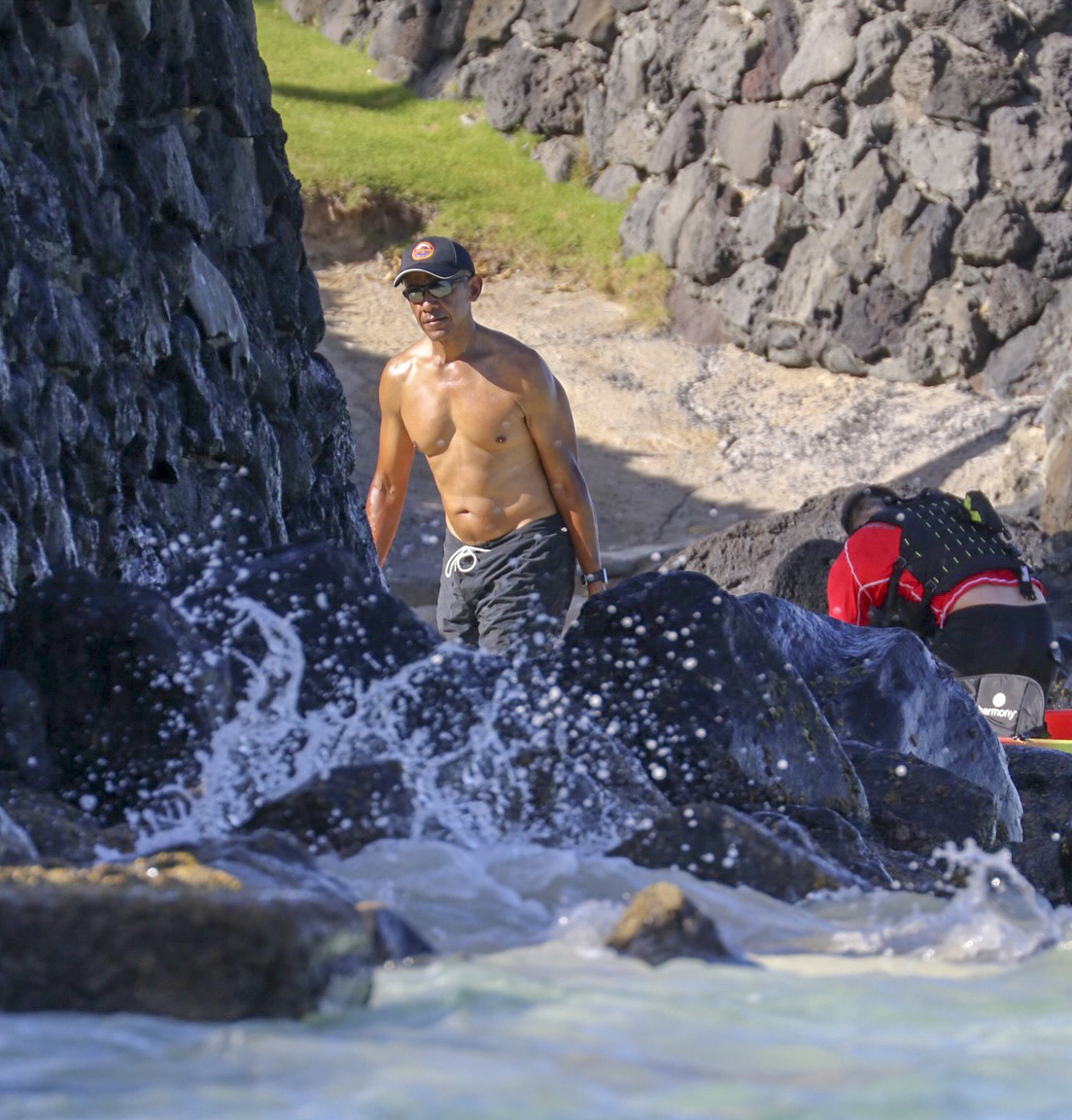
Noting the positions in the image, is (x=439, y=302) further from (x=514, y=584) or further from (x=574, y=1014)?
(x=574, y=1014)

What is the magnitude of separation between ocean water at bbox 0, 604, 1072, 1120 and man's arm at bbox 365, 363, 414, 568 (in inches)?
83.9

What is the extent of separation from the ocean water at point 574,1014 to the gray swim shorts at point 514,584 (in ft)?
5.31

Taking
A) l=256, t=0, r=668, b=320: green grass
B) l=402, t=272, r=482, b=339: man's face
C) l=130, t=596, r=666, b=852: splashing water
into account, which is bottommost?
l=256, t=0, r=668, b=320: green grass

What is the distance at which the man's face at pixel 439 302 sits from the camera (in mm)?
5457

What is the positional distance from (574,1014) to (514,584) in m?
3.15

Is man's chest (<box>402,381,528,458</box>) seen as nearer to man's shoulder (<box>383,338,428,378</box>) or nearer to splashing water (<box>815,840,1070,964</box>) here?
man's shoulder (<box>383,338,428,378</box>)

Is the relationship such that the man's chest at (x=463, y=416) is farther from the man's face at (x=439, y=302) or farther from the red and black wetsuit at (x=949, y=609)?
the red and black wetsuit at (x=949, y=609)

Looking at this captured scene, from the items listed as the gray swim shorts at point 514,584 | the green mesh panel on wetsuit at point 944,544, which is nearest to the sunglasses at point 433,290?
the gray swim shorts at point 514,584

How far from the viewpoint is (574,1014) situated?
2.44m

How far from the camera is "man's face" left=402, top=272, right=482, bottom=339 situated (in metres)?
5.46

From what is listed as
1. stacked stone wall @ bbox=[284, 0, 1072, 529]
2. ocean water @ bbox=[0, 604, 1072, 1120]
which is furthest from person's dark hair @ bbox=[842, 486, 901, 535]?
stacked stone wall @ bbox=[284, 0, 1072, 529]

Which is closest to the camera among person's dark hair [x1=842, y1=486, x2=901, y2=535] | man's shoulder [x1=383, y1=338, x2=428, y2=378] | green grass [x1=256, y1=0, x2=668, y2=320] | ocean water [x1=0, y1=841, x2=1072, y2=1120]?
ocean water [x1=0, y1=841, x2=1072, y2=1120]

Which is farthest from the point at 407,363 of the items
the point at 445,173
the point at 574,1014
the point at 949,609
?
the point at 445,173

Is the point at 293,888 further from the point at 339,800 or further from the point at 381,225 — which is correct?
the point at 381,225
